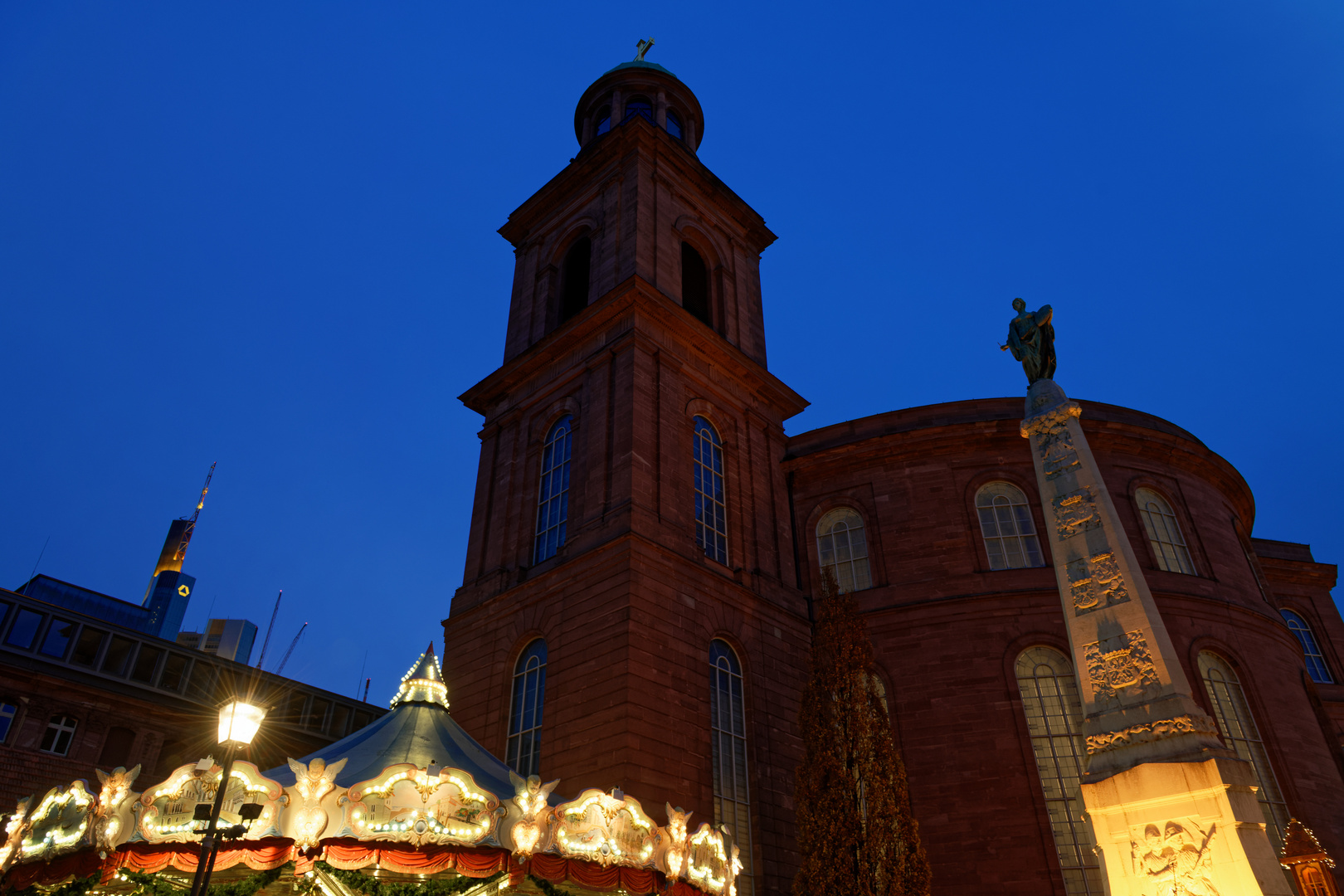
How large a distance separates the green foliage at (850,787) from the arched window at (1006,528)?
674 centimetres

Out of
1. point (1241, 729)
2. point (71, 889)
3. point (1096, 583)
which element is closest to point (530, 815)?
point (71, 889)

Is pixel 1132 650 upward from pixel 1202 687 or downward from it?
downward

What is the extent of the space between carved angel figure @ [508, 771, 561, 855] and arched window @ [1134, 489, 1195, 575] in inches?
757

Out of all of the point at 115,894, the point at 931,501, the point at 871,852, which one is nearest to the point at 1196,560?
the point at 931,501

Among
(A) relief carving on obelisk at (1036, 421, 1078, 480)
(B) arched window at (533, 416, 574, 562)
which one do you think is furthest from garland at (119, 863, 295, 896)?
(A) relief carving on obelisk at (1036, 421, 1078, 480)

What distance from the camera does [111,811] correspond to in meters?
11.2

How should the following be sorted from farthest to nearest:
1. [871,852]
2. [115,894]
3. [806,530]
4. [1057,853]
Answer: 1. [806,530]
2. [1057,853]
3. [871,852]
4. [115,894]

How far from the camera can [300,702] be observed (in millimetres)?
32094

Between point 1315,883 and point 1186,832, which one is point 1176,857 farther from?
point 1315,883

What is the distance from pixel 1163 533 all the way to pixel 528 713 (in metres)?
17.8

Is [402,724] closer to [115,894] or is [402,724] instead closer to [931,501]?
[115,894]

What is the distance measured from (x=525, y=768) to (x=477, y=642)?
4.00 m

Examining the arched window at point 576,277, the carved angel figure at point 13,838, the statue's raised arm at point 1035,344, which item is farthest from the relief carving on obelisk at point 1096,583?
the arched window at point 576,277

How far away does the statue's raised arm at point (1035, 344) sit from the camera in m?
16.4
